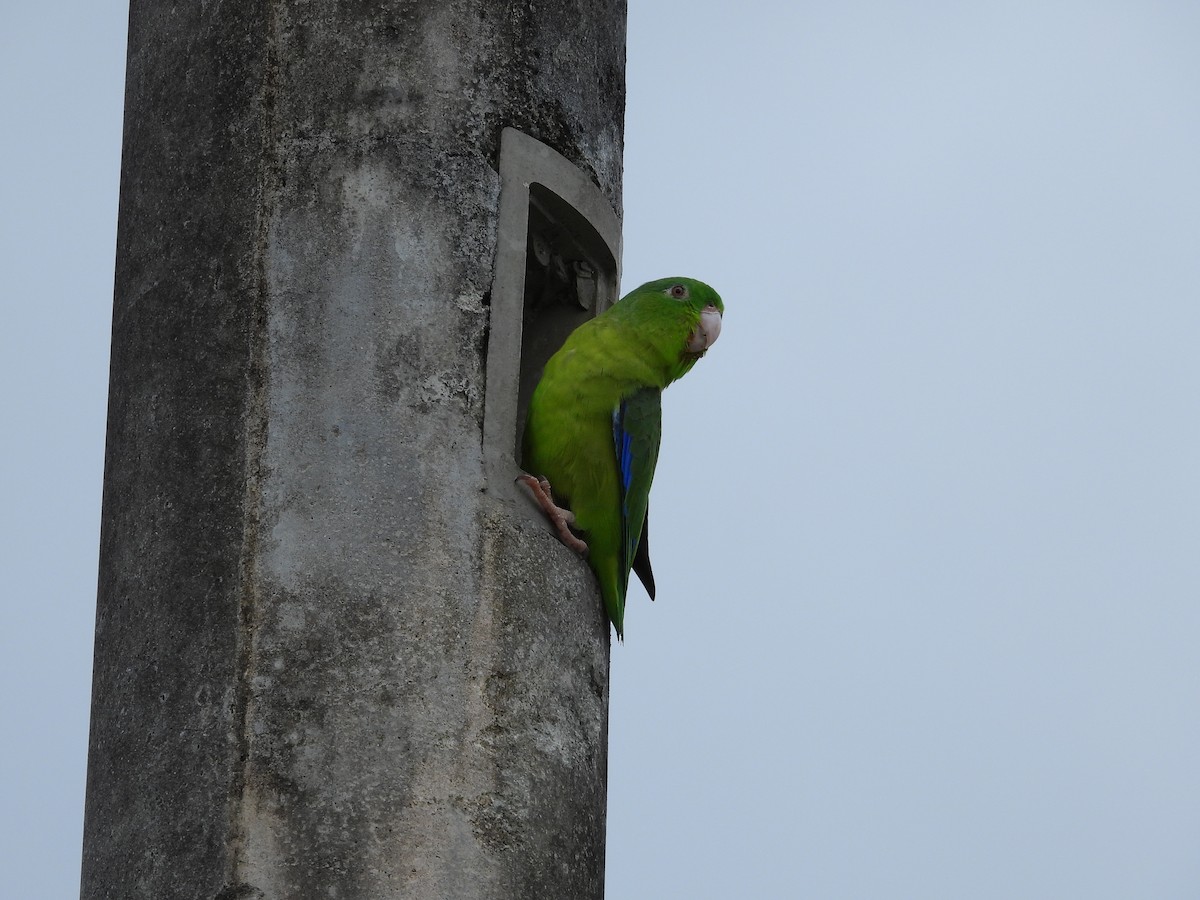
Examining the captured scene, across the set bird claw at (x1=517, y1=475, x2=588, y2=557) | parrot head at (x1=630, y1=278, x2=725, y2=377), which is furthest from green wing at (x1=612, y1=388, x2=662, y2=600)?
bird claw at (x1=517, y1=475, x2=588, y2=557)

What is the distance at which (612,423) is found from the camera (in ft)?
21.1

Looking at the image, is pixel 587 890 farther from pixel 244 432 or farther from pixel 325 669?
pixel 244 432

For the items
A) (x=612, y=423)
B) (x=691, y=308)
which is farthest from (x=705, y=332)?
(x=612, y=423)

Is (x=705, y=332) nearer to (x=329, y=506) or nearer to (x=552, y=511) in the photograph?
(x=552, y=511)

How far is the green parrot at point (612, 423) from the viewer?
6180 mm

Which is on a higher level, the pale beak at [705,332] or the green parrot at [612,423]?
the pale beak at [705,332]

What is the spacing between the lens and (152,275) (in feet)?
19.0

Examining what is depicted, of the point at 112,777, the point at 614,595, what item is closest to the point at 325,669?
the point at 112,777

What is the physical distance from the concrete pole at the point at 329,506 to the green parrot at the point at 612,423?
0.36 m

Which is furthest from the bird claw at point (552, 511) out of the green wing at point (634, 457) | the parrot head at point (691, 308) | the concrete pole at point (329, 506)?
the parrot head at point (691, 308)

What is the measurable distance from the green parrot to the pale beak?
0.03 m

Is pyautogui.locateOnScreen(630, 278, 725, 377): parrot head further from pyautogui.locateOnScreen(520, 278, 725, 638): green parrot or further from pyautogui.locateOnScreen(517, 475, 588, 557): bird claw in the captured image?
pyautogui.locateOnScreen(517, 475, 588, 557): bird claw

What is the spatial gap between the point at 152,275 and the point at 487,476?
120 cm

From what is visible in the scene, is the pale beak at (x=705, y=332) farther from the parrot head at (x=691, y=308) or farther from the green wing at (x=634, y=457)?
the green wing at (x=634, y=457)
